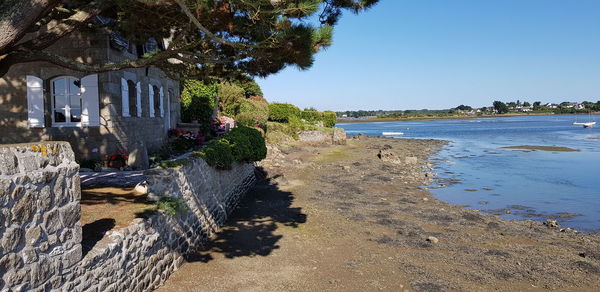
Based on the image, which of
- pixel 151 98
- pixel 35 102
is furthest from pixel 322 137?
pixel 35 102

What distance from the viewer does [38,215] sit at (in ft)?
15.2

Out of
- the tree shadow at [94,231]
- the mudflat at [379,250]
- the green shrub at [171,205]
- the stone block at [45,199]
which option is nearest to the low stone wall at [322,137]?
the mudflat at [379,250]

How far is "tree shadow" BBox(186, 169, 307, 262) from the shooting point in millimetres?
9820

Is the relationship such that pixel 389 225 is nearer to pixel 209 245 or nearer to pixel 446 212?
pixel 446 212

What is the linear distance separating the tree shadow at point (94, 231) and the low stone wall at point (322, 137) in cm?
3011

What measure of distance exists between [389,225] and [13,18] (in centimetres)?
1066

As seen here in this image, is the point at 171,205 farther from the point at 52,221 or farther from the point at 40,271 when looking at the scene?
the point at 40,271

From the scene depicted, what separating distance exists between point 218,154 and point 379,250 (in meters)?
5.33

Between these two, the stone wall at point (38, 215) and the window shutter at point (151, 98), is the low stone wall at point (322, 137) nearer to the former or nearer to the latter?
the window shutter at point (151, 98)

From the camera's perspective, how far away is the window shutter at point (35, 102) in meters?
12.1

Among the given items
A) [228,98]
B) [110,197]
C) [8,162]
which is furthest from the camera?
[228,98]

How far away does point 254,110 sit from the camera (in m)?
31.2

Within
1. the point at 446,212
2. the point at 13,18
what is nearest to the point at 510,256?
the point at 446,212

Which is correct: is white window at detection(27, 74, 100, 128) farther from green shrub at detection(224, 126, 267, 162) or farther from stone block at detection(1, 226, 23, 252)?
stone block at detection(1, 226, 23, 252)
